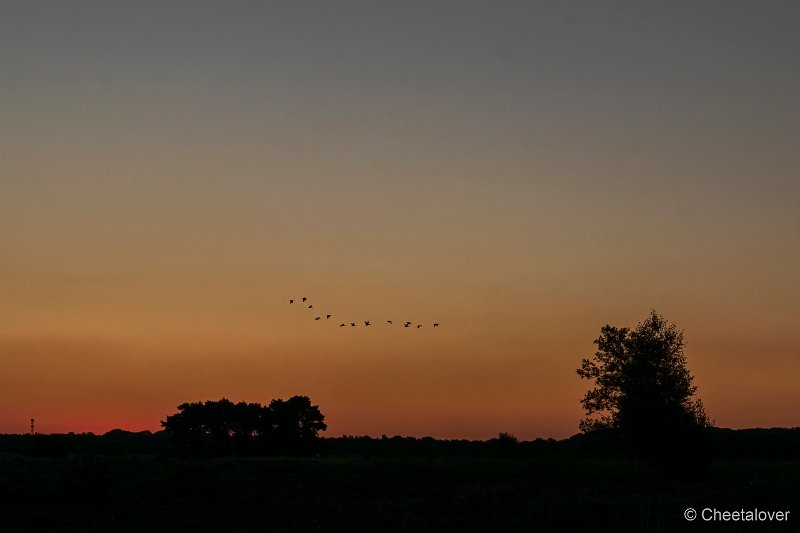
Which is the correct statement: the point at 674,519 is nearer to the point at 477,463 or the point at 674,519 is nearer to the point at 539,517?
the point at 539,517

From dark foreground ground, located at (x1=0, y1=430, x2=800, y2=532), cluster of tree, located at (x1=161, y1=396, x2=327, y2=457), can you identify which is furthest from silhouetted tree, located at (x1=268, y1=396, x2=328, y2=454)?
dark foreground ground, located at (x1=0, y1=430, x2=800, y2=532)

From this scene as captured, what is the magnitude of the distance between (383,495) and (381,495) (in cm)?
12

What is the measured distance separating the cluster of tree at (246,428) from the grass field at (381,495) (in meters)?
25.2

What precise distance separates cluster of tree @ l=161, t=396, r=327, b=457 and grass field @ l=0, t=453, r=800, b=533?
25.2 metres

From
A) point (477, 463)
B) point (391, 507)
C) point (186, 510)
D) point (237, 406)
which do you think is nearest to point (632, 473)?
point (477, 463)

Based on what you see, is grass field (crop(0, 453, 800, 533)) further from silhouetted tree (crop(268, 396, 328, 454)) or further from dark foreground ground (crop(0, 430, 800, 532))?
silhouetted tree (crop(268, 396, 328, 454))

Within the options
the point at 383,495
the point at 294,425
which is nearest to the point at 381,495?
the point at 383,495

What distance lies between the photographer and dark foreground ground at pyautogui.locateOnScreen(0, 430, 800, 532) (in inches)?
1770

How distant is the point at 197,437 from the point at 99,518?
50.9 metres

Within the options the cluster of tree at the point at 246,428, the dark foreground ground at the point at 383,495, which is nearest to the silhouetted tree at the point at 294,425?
the cluster of tree at the point at 246,428

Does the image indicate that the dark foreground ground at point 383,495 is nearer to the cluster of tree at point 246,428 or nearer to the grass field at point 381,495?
the grass field at point 381,495

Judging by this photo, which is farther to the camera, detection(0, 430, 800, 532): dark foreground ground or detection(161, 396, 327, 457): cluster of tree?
detection(161, 396, 327, 457): cluster of tree

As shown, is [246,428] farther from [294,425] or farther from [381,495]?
[381,495]

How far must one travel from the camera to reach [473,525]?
44.2 meters
